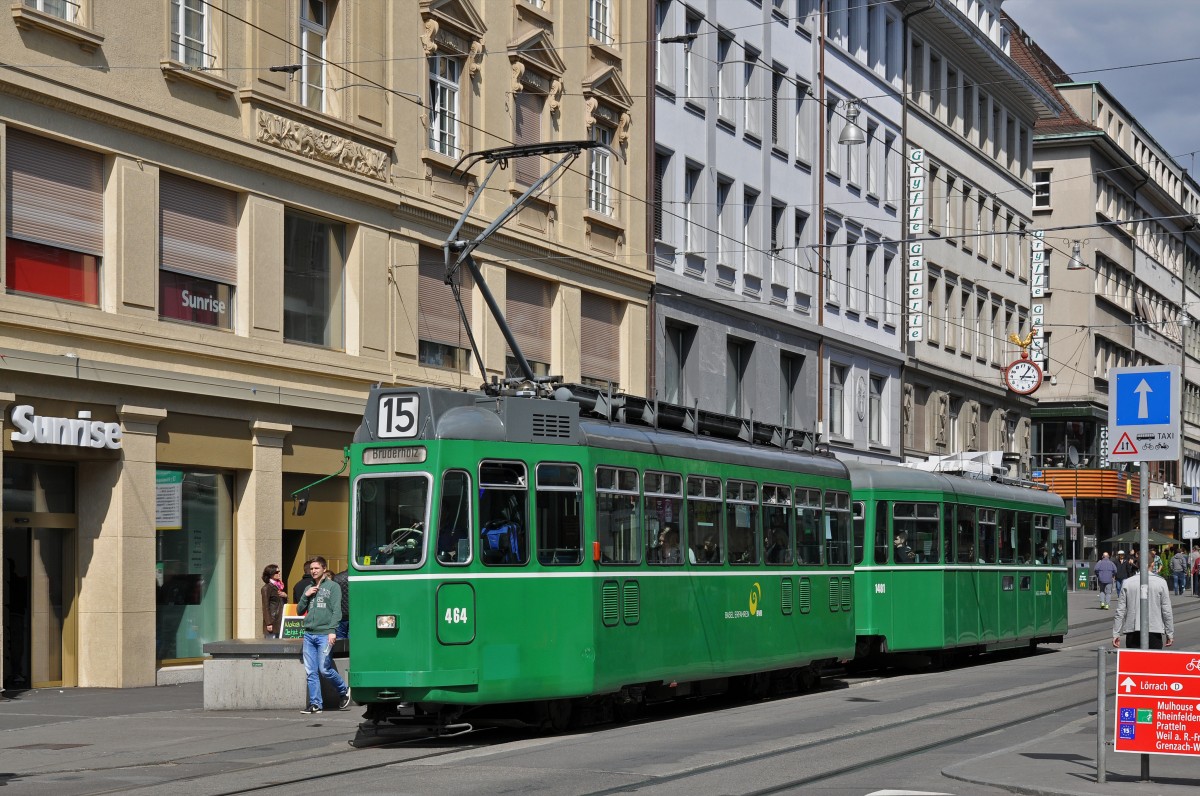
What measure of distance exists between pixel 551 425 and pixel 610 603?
1.82 metres

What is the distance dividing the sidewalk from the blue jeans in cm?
30

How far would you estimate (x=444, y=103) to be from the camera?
92.9ft

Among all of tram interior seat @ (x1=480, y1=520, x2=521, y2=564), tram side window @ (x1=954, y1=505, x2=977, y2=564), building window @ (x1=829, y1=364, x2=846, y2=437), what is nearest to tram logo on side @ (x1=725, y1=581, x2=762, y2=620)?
tram interior seat @ (x1=480, y1=520, x2=521, y2=564)

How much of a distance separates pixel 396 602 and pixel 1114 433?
20.2 feet

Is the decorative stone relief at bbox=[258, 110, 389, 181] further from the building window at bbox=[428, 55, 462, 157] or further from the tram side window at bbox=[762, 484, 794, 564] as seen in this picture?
the tram side window at bbox=[762, 484, 794, 564]

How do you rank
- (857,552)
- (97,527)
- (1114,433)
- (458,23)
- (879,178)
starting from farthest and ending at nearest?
1. (879,178)
2. (458,23)
3. (857,552)
4. (97,527)
5. (1114,433)

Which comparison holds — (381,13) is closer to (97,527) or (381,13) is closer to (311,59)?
(311,59)

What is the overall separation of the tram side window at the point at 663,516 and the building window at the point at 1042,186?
6153 centimetres

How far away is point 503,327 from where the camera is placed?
19859 mm

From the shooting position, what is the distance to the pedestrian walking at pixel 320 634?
17656 mm

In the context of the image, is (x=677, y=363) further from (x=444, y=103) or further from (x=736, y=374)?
(x=444, y=103)

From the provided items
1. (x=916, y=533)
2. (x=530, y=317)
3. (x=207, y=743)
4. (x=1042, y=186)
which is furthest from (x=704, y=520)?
(x=1042, y=186)

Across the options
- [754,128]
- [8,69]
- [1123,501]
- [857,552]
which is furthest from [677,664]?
[1123,501]

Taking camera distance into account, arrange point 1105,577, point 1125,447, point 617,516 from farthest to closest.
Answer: point 1105,577, point 617,516, point 1125,447
